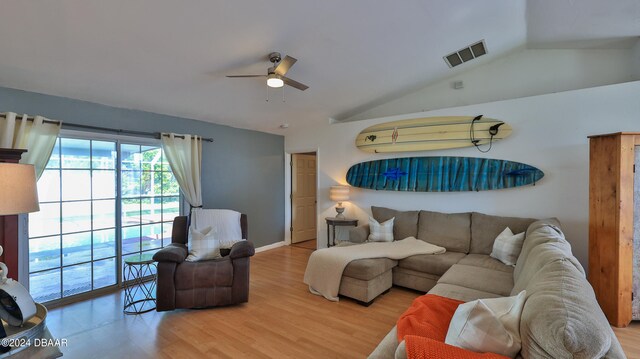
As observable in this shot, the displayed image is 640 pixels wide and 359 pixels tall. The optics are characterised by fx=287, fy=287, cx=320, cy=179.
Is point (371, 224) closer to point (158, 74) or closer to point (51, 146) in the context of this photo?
point (158, 74)

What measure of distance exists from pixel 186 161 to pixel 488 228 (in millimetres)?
4073

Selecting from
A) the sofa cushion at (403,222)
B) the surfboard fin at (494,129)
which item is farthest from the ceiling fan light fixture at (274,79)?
the surfboard fin at (494,129)

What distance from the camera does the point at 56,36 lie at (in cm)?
225

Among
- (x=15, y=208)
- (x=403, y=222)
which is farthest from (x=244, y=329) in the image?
(x=403, y=222)

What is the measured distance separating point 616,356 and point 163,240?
446 centimetres

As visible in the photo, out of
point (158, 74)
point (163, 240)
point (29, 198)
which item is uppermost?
point (158, 74)

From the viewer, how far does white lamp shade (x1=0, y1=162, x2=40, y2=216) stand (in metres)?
1.53

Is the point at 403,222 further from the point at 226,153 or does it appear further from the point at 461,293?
the point at 226,153

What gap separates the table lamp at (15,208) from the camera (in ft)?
4.68

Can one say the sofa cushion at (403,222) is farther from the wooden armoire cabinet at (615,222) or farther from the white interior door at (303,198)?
the white interior door at (303,198)

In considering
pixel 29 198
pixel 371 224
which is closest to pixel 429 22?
pixel 371 224

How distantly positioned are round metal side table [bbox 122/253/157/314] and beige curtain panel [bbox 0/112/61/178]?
4.20ft

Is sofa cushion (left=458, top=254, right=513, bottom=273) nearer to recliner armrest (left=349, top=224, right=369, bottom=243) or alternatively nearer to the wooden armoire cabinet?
the wooden armoire cabinet

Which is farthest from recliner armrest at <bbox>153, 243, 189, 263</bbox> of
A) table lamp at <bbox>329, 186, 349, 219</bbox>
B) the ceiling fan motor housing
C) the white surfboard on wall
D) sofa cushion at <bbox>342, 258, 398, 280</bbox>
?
the white surfboard on wall
